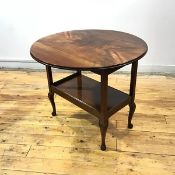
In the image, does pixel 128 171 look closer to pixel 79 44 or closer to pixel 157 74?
pixel 79 44

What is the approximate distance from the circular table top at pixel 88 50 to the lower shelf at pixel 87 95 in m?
0.35

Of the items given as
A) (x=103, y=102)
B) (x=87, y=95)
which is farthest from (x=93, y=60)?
(x=87, y=95)

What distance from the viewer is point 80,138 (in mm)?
1905

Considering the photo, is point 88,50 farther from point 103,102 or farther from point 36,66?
point 36,66

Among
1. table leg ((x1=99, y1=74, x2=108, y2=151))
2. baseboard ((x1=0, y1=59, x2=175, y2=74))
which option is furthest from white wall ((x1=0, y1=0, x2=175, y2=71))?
table leg ((x1=99, y1=74, x2=108, y2=151))

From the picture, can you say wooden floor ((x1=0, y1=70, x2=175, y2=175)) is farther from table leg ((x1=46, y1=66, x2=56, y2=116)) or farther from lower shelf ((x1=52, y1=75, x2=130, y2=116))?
lower shelf ((x1=52, y1=75, x2=130, y2=116))

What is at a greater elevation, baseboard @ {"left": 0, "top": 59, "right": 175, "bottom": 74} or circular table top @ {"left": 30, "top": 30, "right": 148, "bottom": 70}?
circular table top @ {"left": 30, "top": 30, "right": 148, "bottom": 70}

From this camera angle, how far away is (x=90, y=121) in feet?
6.86

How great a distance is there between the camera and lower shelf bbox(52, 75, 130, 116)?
170cm

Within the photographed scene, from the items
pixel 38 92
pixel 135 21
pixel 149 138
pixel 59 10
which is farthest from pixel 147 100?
pixel 59 10

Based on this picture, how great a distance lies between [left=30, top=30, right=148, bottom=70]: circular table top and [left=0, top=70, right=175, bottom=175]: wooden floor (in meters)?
0.68

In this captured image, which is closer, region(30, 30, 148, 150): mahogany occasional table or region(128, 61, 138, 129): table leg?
region(30, 30, 148, 150): mahogany occasional table

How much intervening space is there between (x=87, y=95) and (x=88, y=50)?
359 millimetres

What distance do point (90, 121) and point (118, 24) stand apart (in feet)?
3.80
